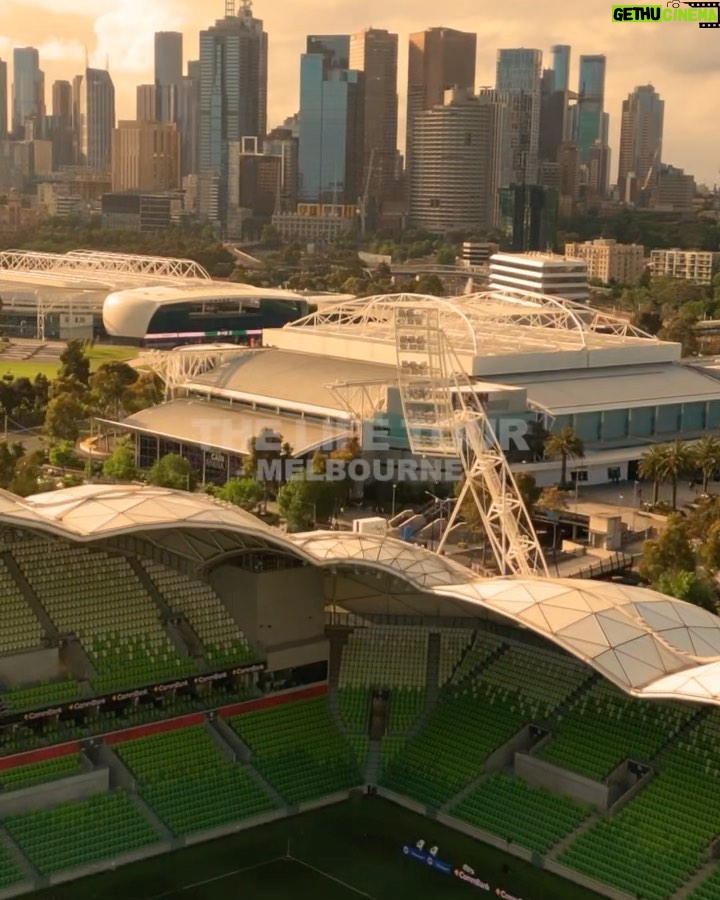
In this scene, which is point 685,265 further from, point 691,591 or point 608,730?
point 608,730

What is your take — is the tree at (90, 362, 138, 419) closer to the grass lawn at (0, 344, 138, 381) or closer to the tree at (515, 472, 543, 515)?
the grass lawn at (0, 344, 138, 381)

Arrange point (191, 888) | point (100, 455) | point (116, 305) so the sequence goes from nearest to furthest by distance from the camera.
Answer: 1. point (191, 888)
2. point (100, 455)
3. point (116, 305)

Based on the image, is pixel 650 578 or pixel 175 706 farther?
pixel 650 578

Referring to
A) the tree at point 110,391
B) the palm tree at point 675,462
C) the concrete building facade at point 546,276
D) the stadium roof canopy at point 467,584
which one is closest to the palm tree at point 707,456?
the palm tree at point 675,462

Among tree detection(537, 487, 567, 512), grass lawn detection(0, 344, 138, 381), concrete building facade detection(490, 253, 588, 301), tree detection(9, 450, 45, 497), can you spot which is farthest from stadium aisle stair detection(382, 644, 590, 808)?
concrete building facade detection(490, 253, 588, 301)

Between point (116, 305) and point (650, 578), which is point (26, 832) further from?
point (116, 305)

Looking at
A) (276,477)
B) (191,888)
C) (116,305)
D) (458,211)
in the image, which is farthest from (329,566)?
(458,211)
